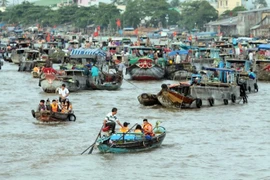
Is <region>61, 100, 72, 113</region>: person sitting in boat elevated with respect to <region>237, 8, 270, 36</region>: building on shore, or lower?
lower

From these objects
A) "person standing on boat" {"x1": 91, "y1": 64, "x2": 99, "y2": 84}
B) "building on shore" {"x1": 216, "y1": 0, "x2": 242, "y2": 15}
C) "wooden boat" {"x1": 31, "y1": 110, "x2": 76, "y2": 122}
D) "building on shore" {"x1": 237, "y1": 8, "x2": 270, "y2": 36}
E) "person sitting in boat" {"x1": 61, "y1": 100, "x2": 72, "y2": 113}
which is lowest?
"wooden boat" {"x1": 31, "y1": 110, "x2": 76, "y2": 122}

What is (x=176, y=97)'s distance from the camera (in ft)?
121

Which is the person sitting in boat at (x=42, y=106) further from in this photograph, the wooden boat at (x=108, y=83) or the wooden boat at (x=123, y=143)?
the wooden boat at (x=108, y=83)

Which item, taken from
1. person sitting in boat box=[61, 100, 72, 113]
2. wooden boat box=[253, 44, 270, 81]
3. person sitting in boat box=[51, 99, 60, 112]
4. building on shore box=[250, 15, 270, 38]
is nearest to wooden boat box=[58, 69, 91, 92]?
person sitting in boat box=[61, 100, 72, 113]

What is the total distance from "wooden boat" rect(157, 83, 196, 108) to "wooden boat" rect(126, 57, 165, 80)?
1315 centimetres

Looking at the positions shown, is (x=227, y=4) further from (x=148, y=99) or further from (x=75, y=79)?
(x=148, y=99)

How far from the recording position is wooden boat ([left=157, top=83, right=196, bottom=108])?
36.7 meters

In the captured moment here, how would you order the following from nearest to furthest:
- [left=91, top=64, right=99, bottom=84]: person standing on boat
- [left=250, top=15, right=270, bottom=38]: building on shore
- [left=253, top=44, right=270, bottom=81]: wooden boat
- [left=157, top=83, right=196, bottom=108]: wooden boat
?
[left=157, top=83, right=196, bottom=108]: wooden boat → [left=91, top=64, right=99, bottom=84]: person standing on boat → [left=253, top=44, right=270, bottom=81]: wooden boat → [left=250, top=15, right=270, bottom=38]: building on shore

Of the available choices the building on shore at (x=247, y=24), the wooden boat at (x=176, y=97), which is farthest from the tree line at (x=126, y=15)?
the wooden boat at (x=176, y=97)

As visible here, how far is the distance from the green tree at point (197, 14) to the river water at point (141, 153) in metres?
98.3

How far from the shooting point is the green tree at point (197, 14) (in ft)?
461

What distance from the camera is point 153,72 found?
51594 millimetres

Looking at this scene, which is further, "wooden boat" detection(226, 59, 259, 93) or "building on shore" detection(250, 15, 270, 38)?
"building on shore" detection(250, 15, 270, 38)

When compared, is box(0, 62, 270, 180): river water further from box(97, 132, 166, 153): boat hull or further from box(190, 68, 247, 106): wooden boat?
box(190, 68, 247, 106): wooden boat
